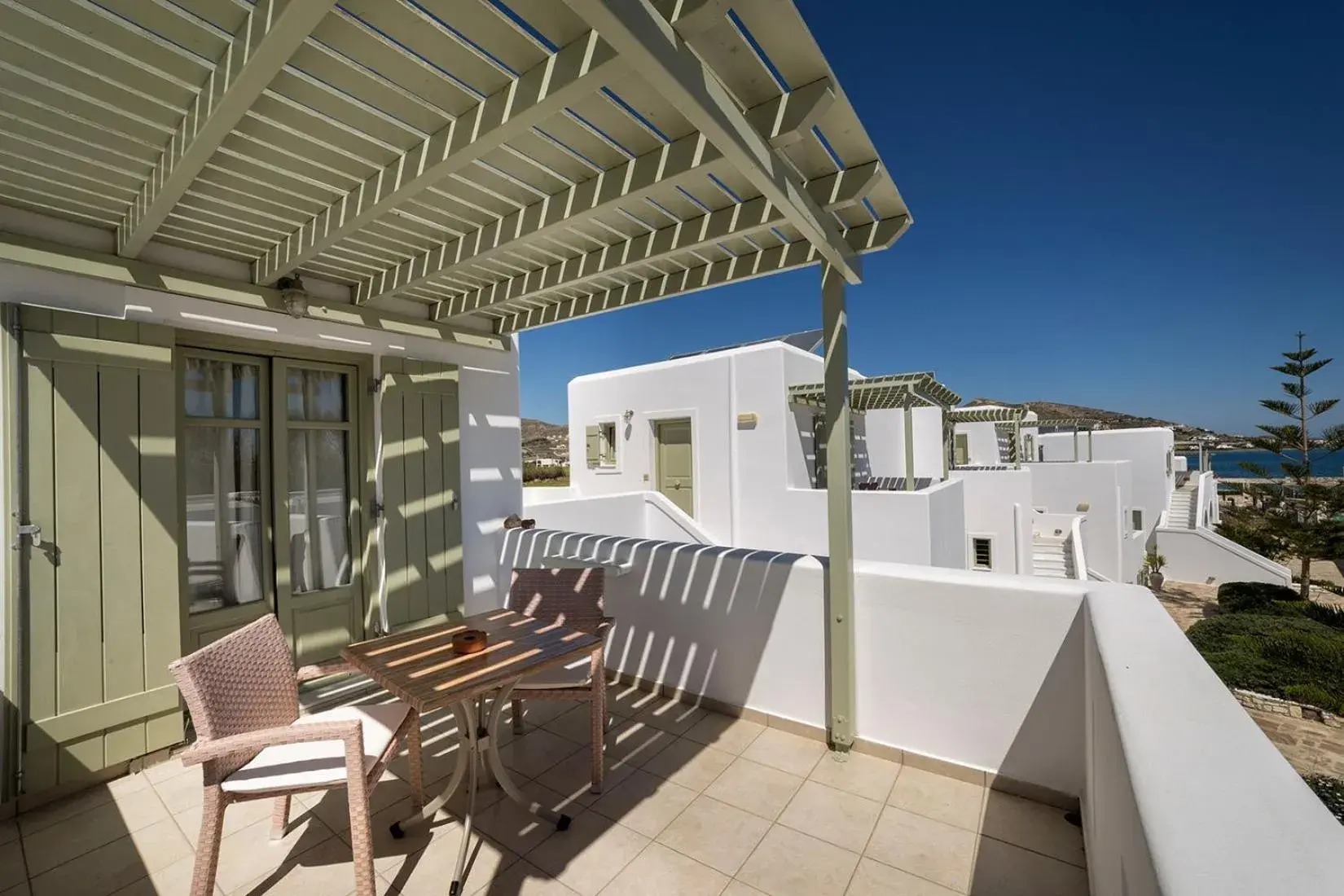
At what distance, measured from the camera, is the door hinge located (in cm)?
241

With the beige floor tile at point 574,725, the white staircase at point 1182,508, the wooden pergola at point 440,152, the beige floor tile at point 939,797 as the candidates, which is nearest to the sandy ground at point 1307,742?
the beige floor tile at point 939,797

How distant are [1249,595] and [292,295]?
17.6 meters

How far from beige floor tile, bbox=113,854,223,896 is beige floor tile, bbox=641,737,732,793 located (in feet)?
5.59

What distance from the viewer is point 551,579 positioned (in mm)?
3238

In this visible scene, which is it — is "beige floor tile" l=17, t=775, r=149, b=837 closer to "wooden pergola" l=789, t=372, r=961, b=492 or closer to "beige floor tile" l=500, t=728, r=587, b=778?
"beige floor tile" l=500, t=728, r=587, b=778

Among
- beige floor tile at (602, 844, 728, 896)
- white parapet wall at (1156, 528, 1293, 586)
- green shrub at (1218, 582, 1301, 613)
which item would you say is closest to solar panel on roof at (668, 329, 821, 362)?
beige floor tile at (602, 844, 728, 896)

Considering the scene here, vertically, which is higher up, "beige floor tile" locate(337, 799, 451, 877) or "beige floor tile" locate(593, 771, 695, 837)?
"beige floor tile" locate(337, 799, 451, 877)

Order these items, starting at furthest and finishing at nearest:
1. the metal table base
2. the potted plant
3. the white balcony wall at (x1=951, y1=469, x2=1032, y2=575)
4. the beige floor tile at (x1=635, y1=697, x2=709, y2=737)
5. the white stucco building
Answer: the potted plant, the white balcony wall at (x1=951, y1=469, x2=1032, y2=575), the white stucco building, the beige floor tile at (x1=635, y1=697, x2=709, y2=737), the metal table base

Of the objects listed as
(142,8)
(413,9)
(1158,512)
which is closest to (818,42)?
(413,9)

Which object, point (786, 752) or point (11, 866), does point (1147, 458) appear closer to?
point (786, 752)

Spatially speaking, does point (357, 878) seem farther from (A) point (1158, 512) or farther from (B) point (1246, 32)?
(A) point (1158, 512)

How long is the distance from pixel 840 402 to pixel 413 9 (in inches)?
89.8

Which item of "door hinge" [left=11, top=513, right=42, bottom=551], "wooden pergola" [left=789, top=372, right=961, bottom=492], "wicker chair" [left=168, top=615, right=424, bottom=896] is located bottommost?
"wicker chair" [left=168, top=615, right=424, bottom=896]

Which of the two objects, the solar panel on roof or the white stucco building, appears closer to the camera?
the white stucco building
